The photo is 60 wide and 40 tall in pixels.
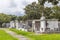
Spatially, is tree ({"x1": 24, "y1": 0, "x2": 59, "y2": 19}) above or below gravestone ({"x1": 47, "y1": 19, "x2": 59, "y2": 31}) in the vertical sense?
above

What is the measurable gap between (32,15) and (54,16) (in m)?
12.3

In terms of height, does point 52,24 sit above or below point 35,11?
below

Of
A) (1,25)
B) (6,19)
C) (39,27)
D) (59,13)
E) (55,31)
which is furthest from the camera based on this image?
(6,19)

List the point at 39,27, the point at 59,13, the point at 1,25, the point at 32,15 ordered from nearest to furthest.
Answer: the point at 39,27, the point at 59,13, the point at 32,15, the point at 1,25

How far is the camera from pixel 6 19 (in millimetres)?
99312

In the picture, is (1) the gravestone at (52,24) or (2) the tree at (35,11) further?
(2) the tree at (35,11)

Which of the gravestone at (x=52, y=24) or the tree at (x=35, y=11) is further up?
the tree at (x=35, y=11)

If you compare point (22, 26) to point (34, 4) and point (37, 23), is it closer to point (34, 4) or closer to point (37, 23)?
point (37, 23)

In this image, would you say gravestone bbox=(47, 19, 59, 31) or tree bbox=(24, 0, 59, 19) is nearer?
gravestone bbox=(47, 19, 59, 31)

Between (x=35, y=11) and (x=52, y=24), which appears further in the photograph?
(x=35, y=11)

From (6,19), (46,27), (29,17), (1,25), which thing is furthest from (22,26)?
(6,19)

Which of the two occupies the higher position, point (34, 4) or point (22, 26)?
point (34, 4)

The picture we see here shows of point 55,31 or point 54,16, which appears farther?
point 54,16

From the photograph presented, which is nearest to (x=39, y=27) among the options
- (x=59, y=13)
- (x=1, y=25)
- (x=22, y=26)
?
(x=22, y=26)
